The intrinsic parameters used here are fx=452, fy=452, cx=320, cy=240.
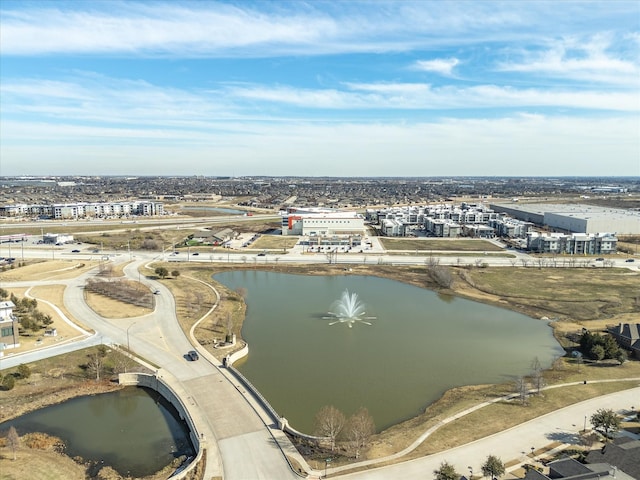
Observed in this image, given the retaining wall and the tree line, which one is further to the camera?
the tree line

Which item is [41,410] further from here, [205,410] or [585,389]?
[585,389]

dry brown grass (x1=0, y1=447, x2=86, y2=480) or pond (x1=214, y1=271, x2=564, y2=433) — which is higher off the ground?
pond (x1=214, y1=271, x2=564, y2=433)

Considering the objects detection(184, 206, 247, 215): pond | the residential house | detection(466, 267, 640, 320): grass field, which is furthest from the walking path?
detection(184, 206, 247, 215): pond

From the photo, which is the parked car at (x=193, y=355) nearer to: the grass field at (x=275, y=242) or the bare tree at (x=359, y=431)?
the bare tree at (x=359, y=431)

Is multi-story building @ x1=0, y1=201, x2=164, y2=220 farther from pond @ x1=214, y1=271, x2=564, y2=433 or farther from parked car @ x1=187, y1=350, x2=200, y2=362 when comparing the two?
parked car @ x1=187, y1=350, x2=200, y2=362

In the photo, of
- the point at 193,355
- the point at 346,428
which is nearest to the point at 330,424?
the point at 346,428

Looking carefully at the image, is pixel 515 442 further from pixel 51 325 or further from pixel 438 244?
pixel 438 244
